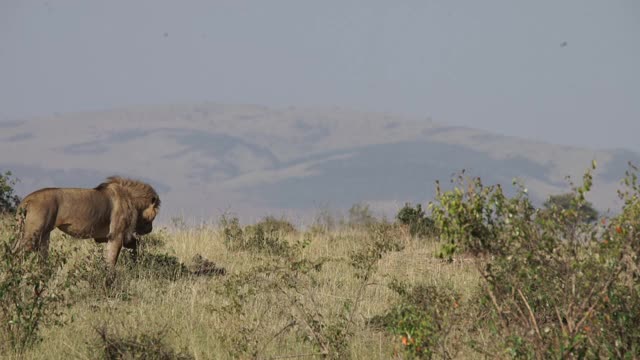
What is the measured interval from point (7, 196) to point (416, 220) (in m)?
8.53

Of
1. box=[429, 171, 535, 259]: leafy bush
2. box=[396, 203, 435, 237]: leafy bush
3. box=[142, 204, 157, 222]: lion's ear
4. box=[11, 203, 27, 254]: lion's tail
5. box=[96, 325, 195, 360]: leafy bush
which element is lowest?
box=[396, 203, 435, 237]: leafy bush

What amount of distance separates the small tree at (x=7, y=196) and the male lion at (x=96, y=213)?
6.99 meters

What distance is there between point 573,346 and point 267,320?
13.8ft

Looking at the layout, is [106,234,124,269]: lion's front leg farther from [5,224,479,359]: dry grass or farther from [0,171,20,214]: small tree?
[0,171,20,214]: small tree

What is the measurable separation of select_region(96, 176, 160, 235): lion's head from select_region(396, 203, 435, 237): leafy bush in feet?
20.5

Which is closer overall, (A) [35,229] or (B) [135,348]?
(B) [135,348]

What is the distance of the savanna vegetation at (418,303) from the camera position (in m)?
7.55

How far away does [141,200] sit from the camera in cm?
1470

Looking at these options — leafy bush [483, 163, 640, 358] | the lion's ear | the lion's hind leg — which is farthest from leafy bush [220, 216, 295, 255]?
leafy bush [483, 163, 640, 358]

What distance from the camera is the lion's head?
14609mm

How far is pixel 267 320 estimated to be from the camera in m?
10.7

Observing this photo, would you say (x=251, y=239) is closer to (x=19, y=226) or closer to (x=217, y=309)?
(x=19, y=226)

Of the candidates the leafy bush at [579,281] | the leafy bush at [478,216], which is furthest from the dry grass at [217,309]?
the leafy bush at [478,216]

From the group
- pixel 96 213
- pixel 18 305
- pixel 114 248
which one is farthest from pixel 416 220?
pixel 18 305
